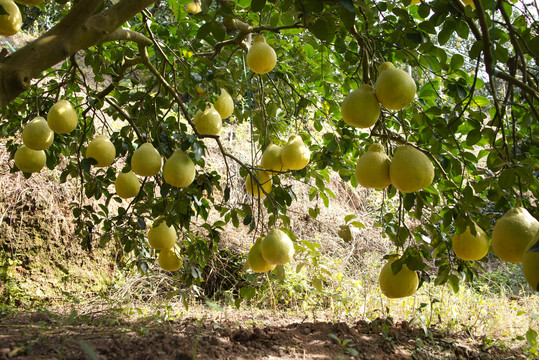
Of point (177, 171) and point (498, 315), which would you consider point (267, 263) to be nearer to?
point (177, 171)

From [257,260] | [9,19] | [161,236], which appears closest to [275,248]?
[257,260]

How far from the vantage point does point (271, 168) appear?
175cm

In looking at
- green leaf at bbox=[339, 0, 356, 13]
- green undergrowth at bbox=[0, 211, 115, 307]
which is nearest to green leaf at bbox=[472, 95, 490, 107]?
green leaf at bbox=[339, 0, 356, 13]

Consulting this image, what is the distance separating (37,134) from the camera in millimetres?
1606

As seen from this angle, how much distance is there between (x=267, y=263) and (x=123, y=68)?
1.24 meters

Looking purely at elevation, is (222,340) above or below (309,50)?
below

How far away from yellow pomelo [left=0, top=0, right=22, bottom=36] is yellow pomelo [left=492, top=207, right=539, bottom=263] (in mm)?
1512

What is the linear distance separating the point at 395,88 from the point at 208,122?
88cm

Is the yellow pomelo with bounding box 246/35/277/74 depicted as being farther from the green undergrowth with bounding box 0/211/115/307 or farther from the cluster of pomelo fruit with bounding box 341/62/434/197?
the green undergrowth with bounding box 0/211/115/307

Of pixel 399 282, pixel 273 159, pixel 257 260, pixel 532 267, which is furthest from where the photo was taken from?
pixel 273 159

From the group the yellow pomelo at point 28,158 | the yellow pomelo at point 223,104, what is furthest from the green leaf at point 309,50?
the yellow pomelo at point 28,158

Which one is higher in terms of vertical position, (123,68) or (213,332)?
(123,68)

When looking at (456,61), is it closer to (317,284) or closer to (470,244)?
(470,244)

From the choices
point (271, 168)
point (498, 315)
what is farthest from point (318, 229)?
point (271, 168)
